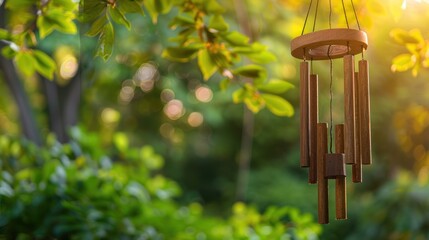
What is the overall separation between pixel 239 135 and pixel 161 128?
96 centimetres

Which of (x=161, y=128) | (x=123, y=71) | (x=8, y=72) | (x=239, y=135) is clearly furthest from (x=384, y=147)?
(x=8, y=72)

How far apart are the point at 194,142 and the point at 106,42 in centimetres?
668

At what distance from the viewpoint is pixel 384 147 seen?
24.1 ft

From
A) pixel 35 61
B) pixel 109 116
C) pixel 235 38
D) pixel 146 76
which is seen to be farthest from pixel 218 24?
pixel 109 116

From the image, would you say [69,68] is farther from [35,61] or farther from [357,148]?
[357,148]

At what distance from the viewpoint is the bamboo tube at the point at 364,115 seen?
A: 1.31 m

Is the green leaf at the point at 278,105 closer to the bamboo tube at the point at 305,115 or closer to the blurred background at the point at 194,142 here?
the blurred background at the point at 194,142

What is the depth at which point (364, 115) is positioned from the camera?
1.33 meters

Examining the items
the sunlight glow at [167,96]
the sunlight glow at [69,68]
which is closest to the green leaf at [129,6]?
the sunlight glow at [69,68]

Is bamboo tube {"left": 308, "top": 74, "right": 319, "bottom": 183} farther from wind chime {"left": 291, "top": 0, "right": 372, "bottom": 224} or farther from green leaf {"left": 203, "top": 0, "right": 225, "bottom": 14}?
green leaf {"left": 203, "top": 0, "right": 225, "bottom": 14}

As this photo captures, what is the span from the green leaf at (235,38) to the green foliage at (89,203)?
893 millimetres

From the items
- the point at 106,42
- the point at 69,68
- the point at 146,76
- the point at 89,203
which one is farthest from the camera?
the point at 146,76

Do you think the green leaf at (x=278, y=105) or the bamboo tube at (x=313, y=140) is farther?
the green leaf at (x=278, y=105)

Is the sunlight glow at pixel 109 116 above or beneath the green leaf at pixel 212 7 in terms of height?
above
